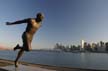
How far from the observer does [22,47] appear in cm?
880

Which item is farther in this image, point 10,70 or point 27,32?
point 10,70

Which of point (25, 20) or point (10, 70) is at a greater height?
point (25, 20)

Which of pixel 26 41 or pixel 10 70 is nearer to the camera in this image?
pixel 26 41

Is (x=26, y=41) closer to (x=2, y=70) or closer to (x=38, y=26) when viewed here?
(x=38, y=26)

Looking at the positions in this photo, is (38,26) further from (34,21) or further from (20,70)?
(20,70)

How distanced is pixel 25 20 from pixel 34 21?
38 centimetres

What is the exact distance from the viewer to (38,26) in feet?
29.6

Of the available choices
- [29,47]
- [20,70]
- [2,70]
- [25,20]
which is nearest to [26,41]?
[29,47]

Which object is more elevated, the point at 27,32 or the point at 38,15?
the point at 38,15

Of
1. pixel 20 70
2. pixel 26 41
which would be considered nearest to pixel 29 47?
pixel 26 41

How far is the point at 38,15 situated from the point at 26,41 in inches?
44.0

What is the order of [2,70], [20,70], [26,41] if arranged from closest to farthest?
[26,41]
[20,70]
[2,70]

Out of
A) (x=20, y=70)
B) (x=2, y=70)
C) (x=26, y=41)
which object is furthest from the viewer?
(x=2, y=70)

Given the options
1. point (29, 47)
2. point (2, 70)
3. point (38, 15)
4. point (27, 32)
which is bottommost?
point (2, 70)
